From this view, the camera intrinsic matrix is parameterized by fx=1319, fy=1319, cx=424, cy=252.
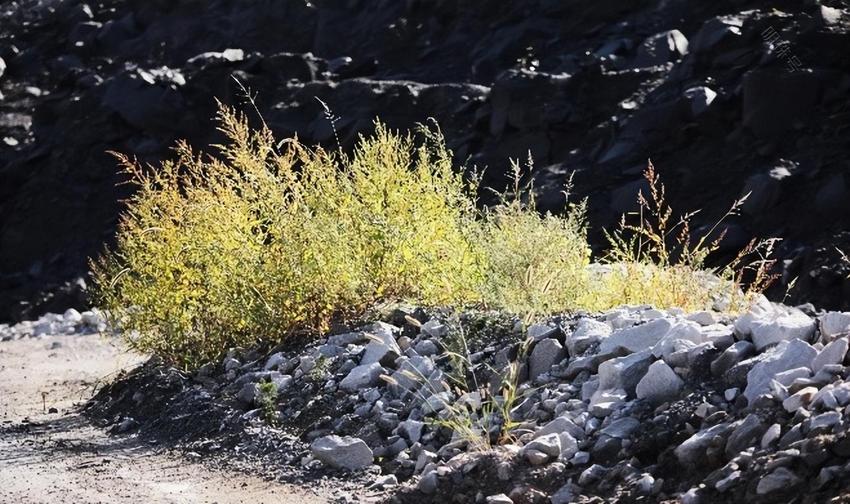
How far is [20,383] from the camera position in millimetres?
→ 10180

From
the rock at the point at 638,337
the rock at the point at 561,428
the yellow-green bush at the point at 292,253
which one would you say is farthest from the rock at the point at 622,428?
the yellow-green bush at the point at 292,253

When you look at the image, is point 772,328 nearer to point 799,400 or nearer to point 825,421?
point 799,400

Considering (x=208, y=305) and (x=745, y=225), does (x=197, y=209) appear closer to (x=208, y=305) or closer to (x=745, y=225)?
(x=208, y=305)

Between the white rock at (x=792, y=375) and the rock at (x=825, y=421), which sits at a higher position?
the rock at (x=825, y=421)

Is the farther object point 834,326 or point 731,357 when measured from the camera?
point 731,357

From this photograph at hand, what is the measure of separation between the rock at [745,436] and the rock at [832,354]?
36cm

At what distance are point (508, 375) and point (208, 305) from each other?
8.38ft

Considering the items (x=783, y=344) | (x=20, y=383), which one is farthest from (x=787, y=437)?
(x=20, y=383)

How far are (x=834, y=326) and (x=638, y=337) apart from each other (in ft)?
3.00

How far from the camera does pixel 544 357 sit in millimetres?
5934

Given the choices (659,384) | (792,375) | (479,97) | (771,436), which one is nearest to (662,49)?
(479,97)

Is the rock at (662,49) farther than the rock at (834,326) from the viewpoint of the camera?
Yes

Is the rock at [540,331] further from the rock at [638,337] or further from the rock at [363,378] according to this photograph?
the rock at [363,378]

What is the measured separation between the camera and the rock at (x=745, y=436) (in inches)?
177
